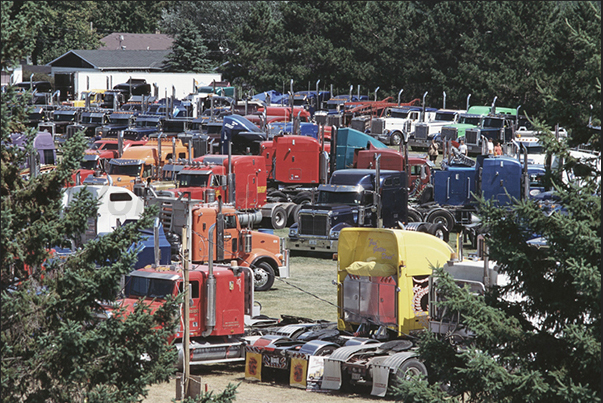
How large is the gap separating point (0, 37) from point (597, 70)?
6585mm

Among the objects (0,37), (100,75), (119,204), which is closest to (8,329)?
(0,37)

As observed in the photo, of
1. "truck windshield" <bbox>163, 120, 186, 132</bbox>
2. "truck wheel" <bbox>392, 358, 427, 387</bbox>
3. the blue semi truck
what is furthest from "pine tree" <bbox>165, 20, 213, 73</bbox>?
"truck wheel" <bbox>392, 358, 427, 387</bbox>

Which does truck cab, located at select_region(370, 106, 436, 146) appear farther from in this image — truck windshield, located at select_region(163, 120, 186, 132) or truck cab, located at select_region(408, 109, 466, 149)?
truck windshield, located at select_region(163, 120, 186, 132)

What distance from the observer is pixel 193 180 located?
2756cm

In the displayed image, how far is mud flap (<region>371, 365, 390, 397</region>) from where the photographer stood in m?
14.4

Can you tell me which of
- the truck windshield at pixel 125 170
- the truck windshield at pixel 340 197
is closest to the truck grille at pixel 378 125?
the truck windshield at pixel 125 170

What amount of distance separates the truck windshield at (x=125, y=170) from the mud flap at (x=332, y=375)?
57.3 feet

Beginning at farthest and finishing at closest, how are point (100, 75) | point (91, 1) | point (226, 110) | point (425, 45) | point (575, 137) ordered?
point (91, 1)
point (100, 75)
point (425, 45)
point (226, 110)
point (575, 137)

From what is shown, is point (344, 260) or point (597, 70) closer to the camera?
point (597, 70)

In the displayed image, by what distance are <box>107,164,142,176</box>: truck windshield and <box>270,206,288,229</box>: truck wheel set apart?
209 inches

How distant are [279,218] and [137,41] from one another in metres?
78.4

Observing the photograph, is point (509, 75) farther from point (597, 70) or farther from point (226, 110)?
point (597, 70)

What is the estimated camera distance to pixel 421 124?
155 ft

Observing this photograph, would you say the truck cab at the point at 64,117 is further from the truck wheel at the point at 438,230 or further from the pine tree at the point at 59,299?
the pine tree at the point at 59,299
